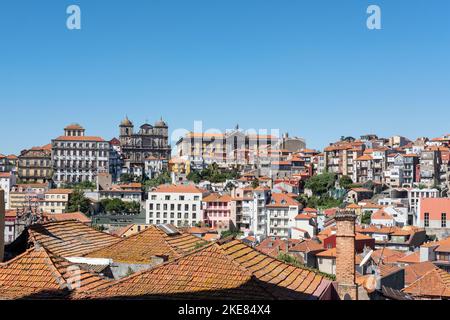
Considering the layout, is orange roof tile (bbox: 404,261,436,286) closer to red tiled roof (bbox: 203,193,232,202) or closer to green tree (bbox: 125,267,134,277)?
green tree (bbox: 125,267,134,277)

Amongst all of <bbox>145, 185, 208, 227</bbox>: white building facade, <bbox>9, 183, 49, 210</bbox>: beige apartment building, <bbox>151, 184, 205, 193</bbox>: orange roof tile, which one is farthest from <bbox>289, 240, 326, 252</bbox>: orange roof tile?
<bbox>9, 183, 49, 210</bbox>: beige apartment building

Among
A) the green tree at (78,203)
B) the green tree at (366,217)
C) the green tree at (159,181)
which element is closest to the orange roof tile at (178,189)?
the green tree at (78,203)

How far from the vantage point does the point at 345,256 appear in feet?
24.7

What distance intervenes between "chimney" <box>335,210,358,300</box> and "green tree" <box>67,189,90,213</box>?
4543cm

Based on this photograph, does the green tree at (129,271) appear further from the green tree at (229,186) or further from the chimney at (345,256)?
the green tree at (229,186)

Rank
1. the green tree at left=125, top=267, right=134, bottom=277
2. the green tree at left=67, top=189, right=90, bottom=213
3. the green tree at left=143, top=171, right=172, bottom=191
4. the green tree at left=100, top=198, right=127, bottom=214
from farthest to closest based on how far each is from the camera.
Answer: the green tree at left=143, top=171, right=172, bottom=191 < the green tree at left=100, top=198, right=127, bottom=214 < the green tree at left=67, top=189, right=90, bottom=213 < the green tree at left=125, top=267, right=134, bottom=277

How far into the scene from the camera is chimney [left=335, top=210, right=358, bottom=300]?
24.2 feet

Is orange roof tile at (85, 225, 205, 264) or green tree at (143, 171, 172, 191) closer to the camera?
orange roof tile at (85, 225, 205, 264)

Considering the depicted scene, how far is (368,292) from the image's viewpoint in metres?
7.91

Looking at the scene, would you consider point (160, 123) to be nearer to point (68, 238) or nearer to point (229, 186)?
point (229, 186)

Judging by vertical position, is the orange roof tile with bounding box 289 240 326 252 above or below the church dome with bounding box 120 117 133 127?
below

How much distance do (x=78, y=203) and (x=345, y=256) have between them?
46357 millimetres

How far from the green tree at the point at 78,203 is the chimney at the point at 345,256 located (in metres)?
45.4

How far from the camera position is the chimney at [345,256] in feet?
24.2
